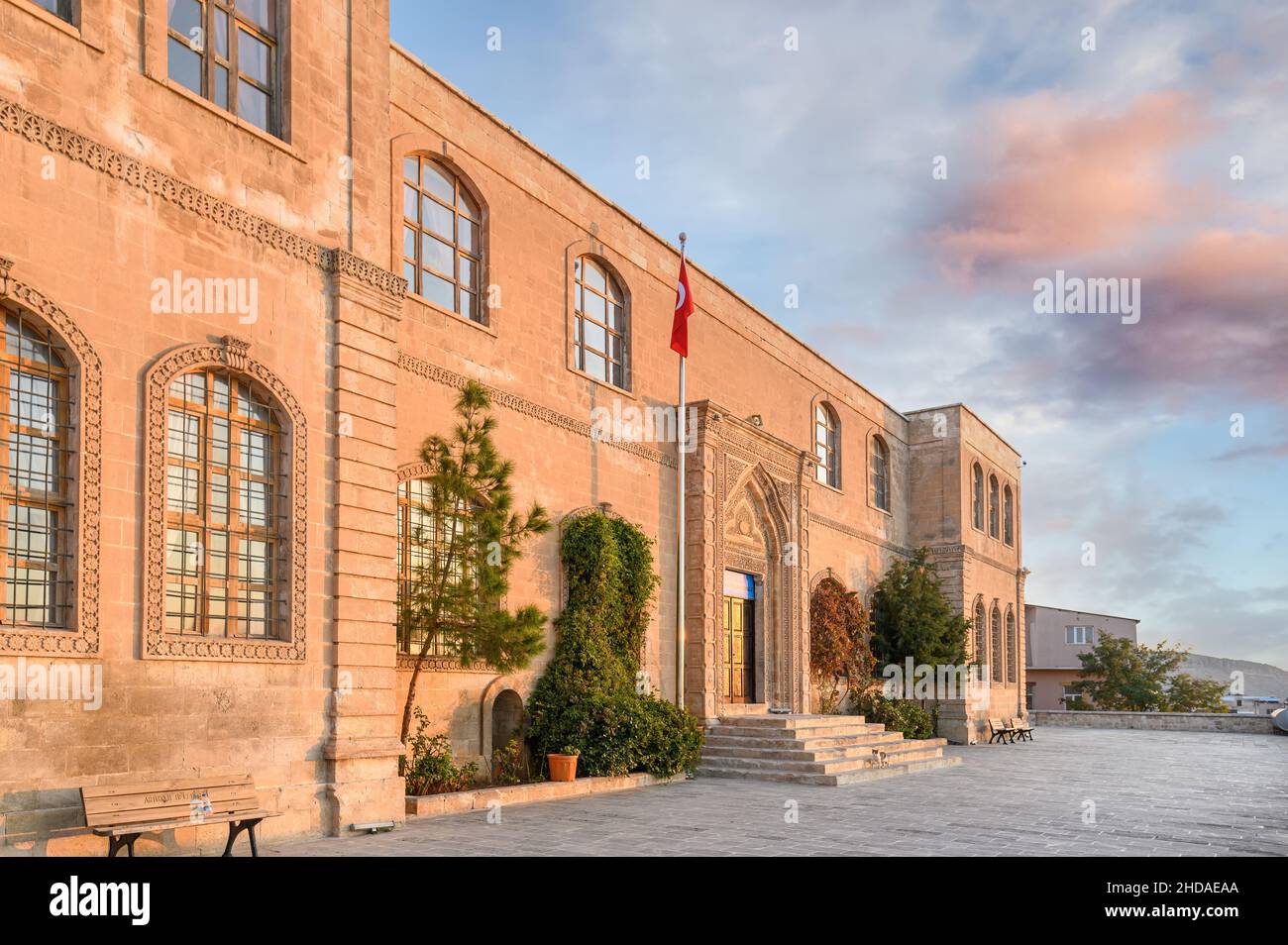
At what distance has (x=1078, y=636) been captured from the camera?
5956cm

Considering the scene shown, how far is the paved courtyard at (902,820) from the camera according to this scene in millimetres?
10312

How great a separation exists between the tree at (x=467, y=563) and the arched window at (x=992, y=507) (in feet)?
84.6

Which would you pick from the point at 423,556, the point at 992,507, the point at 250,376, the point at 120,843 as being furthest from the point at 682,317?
the point at 992,507

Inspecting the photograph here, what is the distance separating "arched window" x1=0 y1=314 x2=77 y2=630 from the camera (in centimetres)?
853

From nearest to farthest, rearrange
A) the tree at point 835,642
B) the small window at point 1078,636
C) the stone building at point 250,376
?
the stone building at point 250,376 → the tree at point 835,642 → the small window at point 1078,636

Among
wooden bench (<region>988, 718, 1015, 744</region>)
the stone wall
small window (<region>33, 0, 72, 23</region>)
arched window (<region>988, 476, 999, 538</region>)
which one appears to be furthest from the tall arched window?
small window (<region>33, 0, 72, 23</region>)

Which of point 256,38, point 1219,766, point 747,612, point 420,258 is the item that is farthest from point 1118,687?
point 256,38

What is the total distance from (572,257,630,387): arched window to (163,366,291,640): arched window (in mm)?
7265

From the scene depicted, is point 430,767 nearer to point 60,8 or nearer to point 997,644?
point 60,8

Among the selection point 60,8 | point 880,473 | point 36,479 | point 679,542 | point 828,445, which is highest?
point 60,8

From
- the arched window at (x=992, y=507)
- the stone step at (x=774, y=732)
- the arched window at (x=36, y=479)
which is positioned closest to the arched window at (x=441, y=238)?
the arched window at (x=36, y=479)

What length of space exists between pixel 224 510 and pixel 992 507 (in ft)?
102

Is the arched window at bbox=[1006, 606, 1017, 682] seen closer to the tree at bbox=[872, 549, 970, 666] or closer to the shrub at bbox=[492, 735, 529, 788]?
the tree at bbox=[872, 549, 970, 666]

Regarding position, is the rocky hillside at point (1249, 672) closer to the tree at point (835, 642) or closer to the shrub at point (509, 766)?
the tree at point (835, 642)
